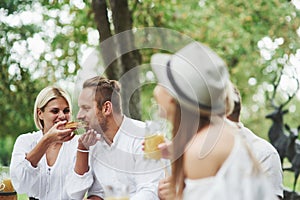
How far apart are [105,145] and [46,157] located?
A: 1.41ft

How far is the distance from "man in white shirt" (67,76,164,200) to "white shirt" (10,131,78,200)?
21 cm

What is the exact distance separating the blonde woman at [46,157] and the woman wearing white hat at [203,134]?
1249mm

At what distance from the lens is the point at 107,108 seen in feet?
8.79

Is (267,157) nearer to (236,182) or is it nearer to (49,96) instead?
(236,182)

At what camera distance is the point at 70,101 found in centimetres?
297

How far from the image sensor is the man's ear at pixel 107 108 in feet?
8.78

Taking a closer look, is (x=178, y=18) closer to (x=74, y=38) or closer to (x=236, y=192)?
(x=74, y=38)

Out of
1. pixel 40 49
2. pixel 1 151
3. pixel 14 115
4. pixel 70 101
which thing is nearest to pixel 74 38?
pixel 40 49

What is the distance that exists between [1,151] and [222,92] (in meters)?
5.51

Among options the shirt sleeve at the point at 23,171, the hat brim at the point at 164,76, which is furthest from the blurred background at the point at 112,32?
the hat brim at the point at 164,76

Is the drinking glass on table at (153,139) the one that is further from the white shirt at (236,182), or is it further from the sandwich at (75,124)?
the white shirt at (236,182)

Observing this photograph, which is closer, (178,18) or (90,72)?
(90,72)

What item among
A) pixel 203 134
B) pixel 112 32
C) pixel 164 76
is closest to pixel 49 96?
pixel 164 76

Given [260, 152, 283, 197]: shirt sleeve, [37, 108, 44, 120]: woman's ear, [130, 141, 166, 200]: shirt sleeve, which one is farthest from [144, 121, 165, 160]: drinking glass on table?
[37, 108, 44, 120]: woman's ear
